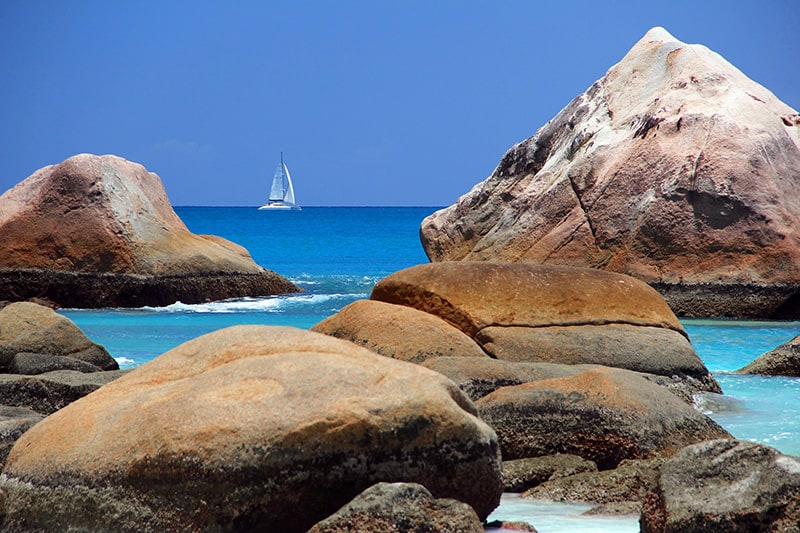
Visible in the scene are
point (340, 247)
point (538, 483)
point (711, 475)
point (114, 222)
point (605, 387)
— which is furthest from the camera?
point (340, 247)

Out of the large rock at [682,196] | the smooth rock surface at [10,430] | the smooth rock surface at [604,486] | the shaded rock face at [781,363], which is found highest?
Answer: the large rock at [682,196]

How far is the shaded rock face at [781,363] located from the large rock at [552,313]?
1955 mm

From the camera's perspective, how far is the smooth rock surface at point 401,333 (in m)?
8.21

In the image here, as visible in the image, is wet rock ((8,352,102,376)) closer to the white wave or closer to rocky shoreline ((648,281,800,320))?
the white wave

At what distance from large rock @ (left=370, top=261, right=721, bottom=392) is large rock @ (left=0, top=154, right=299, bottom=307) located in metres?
11.6

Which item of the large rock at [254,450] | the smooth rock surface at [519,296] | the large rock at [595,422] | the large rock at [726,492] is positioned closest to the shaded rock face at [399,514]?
the large rock at [254,450]

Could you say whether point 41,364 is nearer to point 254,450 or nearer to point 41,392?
point 41,392

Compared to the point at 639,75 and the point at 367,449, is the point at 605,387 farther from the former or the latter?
the point at 639,75

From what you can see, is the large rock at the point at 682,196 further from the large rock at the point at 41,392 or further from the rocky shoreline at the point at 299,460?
the rocky shoreline at the point at 299,460

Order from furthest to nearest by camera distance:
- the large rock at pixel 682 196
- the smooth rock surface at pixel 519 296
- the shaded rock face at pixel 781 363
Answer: the large rock at pixel 682 196
the shaded rock face at pixel 781 363
the smooth rock surface at pixel 519 296

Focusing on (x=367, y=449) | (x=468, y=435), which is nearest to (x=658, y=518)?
(x=468, y=435)

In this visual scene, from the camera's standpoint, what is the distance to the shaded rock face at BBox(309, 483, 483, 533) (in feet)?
13.8

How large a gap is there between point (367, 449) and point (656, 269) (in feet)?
45.6

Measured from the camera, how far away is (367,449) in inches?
175
